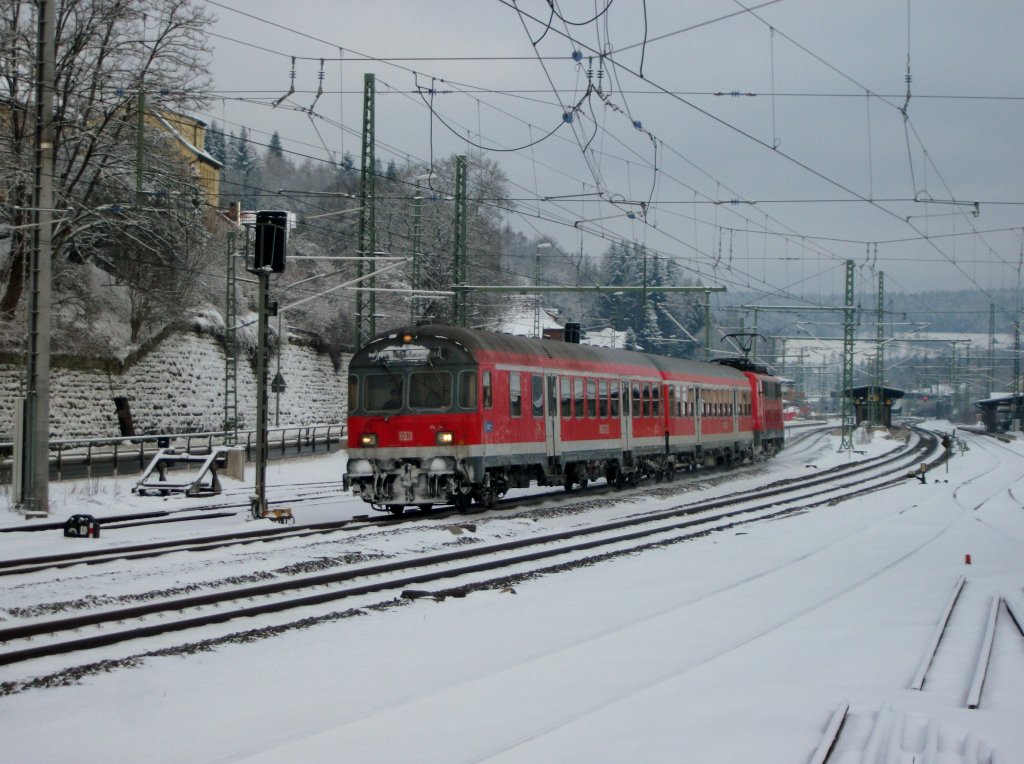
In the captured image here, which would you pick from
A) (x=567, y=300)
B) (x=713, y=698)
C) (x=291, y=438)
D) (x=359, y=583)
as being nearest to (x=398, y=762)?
(x=713, y=698)

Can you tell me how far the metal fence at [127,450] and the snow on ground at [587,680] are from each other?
41.2 ft

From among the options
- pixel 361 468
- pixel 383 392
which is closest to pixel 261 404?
pixel 361 468

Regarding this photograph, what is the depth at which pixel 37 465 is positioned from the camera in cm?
1981

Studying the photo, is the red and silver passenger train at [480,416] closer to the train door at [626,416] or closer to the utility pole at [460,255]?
the train door at [626,416]

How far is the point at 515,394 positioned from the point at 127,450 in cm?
1964

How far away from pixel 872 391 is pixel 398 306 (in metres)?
30.5

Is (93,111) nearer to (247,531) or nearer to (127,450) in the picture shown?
(127,450)

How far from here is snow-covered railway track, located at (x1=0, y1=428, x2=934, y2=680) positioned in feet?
31.8

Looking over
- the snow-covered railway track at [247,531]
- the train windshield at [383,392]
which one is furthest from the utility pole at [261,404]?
the train windshield at [383,392]

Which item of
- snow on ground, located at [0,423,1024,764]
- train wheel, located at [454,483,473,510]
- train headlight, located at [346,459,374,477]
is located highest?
train headlight, located at [346,459,374,477]

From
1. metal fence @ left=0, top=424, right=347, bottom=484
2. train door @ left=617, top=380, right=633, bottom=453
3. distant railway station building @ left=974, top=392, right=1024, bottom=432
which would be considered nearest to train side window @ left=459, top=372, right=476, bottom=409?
train door @ left=617, top=380, right=633, bottom=453

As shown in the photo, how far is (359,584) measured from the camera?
12953mm

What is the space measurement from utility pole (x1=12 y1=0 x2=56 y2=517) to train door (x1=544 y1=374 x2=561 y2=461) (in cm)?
886

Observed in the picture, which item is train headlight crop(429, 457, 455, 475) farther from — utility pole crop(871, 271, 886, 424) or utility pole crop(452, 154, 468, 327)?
utility pole crop(871, 271, 886, 424)
